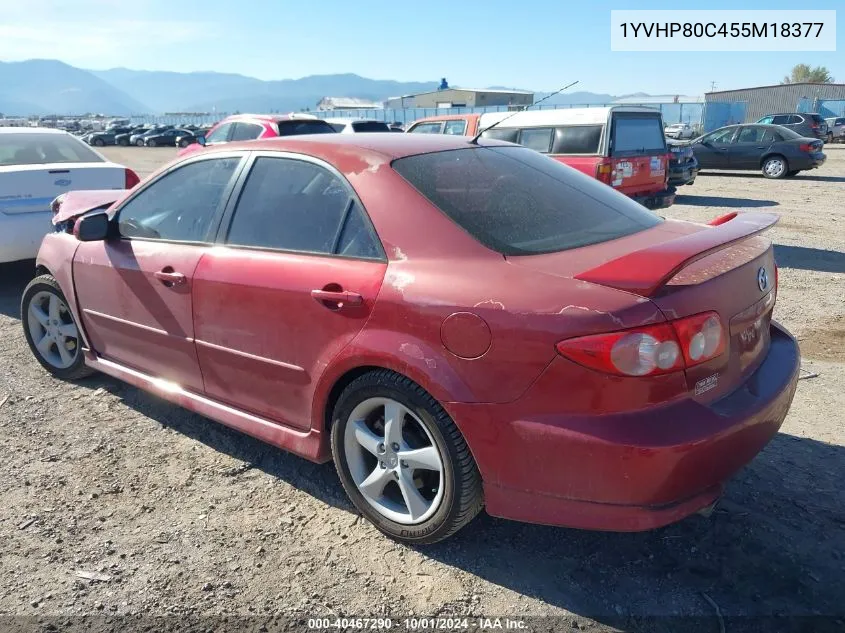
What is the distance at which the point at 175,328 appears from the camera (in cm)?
332

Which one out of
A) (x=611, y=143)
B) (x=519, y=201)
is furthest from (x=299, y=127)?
(x=519, y=201)

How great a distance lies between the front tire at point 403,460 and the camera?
2412 millimetres

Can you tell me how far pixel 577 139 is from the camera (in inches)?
364

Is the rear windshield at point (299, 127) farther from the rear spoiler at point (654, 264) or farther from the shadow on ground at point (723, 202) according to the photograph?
the rear spoiler at point (654, 264)

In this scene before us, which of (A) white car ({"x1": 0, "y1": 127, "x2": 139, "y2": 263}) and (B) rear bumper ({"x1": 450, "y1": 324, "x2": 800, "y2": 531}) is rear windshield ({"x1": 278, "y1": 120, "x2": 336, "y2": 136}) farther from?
(B) rear bumper ({"x1": 450, "y1": 324, "x2": 800, "y2": 531})

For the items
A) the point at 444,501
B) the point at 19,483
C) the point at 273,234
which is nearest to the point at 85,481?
the point at 19,483

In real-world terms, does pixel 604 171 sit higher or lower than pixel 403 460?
higher

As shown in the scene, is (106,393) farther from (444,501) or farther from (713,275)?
(713,275)

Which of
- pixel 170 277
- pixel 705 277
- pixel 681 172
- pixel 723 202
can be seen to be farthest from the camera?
pixel 723 202

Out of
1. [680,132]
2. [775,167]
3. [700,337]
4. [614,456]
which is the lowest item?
[680,132]

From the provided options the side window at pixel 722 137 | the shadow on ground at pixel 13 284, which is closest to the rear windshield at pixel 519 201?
the shadow on ground at pixel 13 284

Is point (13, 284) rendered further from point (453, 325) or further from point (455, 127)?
point (455, 127)

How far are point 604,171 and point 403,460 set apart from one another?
6971mm

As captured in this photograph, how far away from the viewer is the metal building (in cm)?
4784
